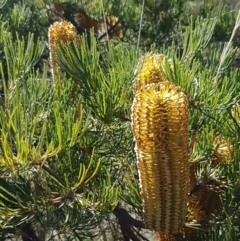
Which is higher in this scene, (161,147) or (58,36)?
(58,36)

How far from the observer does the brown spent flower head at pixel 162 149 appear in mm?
625

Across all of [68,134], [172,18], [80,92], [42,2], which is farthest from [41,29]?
[68,134]

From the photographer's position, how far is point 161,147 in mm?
641

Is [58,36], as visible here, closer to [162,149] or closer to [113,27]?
[162,149]

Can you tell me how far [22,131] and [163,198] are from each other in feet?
0.60

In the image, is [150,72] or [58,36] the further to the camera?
[58,36]

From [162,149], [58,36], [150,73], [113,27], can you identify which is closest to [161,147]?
[162,149]

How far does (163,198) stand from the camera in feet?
2.24

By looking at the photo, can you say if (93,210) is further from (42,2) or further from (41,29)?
(42,2)

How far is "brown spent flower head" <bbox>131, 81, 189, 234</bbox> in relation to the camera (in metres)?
0.62

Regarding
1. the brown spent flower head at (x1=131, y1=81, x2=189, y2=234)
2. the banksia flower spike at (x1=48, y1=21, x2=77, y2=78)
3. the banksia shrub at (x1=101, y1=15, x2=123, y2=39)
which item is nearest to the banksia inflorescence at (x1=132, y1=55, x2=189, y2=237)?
the brown spent flower head at (x1=131, y1=81, x2=189, y2=234)

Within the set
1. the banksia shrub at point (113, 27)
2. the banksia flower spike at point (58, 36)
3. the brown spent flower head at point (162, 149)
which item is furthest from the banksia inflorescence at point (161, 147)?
the banksia shrub at point (113, 27)

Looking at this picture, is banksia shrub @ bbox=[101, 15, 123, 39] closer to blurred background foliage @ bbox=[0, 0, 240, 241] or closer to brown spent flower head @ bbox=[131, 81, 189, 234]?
blurred background foliage @ bbox=[0, 0, 240, 241]

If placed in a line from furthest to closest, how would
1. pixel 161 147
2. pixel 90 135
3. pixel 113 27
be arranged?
pixel 113 27
pixel 90 135
pixel 161 147
